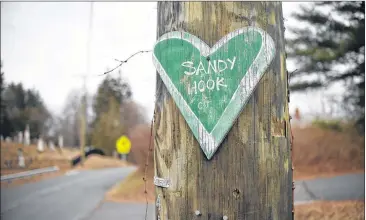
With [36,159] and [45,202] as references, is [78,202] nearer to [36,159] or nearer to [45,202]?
[45,202]

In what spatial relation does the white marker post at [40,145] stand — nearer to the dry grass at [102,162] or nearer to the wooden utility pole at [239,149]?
the dry grass at [102,162]

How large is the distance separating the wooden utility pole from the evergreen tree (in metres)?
2.41

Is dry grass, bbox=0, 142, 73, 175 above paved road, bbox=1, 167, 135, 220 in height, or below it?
above

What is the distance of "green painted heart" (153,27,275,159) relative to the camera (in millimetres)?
1052

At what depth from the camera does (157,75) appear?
3.91 ft

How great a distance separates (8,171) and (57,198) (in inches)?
37.0

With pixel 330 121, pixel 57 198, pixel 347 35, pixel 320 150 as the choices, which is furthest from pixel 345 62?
pixel 57 198

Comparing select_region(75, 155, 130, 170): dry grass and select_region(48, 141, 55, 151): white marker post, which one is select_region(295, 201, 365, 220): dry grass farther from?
select_region(75, 155, 130, 170): dry grass

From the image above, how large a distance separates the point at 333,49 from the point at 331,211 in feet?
7.26

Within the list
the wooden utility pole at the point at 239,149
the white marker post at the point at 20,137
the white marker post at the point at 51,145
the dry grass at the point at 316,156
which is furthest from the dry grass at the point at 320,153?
the white marker post at the point at 51,145

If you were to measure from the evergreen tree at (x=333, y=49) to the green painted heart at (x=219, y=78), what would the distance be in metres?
2.45

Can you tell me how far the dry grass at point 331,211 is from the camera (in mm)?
2981

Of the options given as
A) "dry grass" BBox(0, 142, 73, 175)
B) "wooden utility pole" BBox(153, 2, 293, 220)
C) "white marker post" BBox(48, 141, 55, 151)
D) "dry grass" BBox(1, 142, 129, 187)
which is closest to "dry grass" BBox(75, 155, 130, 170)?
"dry grass" BBox(1, 142, 129, 187)

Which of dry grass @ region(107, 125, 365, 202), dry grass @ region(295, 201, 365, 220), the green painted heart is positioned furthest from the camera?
dry grass @ region(107, 125, 365, 202)
